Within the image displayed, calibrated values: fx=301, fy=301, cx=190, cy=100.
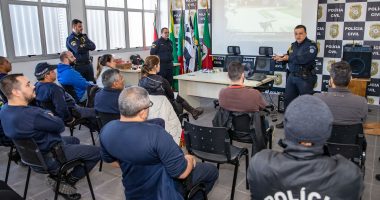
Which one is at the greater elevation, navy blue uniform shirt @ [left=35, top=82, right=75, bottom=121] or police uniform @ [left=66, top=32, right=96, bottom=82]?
police uniform @ [left=66, top=32, right=96, bottom=82]

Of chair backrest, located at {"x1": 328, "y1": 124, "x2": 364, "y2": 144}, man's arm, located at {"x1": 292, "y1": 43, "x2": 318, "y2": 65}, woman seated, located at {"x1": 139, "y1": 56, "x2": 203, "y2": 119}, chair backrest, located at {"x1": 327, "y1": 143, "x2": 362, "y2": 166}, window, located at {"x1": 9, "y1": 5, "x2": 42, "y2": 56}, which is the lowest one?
chair backrest, located at {"x1": 327, "y1": 143, "x2": 362, "y2": 166}

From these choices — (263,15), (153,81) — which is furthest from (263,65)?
(153,81)

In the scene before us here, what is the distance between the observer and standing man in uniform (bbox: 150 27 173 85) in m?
6.55

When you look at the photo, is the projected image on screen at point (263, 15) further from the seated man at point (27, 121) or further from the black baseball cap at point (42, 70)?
the seated man at point (27, 121)

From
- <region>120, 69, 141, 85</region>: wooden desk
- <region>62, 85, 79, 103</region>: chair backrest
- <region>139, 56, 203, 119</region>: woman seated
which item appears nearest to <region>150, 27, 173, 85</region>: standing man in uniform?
<region>120, 69, 141, 85</region>: wooden desk

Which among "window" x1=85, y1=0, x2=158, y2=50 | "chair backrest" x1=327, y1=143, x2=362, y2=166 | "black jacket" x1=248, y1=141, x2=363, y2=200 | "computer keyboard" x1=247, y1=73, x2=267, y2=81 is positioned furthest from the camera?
"window" x1=85, y1=0, x2=158, y2=50

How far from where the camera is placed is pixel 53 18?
247 inches

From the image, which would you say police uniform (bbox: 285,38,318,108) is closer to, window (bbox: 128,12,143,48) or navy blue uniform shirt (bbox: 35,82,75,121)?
navy blue uniform shirt (bbox: 35,82,75,121)

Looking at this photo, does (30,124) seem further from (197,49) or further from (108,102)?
(197,49)

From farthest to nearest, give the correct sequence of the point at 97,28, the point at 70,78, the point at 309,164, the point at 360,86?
the point at 97,28 < the point at 360,86 < the point at 70,78 < the point at 309,164

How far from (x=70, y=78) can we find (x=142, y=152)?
2923 millimetres

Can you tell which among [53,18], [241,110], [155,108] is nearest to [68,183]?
[155,108]

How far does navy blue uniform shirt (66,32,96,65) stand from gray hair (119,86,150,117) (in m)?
4.60

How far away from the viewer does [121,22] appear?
309 inches
